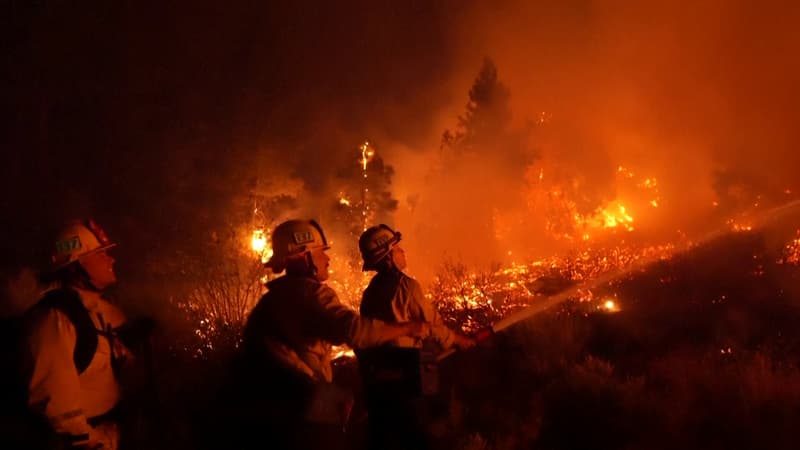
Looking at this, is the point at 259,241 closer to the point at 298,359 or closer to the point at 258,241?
the point at 258,241

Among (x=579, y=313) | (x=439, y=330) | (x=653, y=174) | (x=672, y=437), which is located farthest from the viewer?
(x=653, y=174)

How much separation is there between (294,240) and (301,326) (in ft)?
2.16

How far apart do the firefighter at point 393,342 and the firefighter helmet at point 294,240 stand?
62 cm

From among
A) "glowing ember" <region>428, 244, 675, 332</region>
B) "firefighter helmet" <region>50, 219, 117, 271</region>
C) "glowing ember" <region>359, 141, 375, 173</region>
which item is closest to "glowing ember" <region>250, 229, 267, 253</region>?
"glowing ember" <region>428, 244, 675, 332</region>

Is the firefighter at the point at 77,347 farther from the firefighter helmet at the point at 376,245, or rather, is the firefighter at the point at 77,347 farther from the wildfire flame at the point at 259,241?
the wildfire flame at the point at 259,241

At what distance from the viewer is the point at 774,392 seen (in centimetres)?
512

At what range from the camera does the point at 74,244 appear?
3.54 m

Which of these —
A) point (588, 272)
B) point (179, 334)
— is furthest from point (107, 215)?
point (588, 272)

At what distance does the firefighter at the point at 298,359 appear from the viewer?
3215mm

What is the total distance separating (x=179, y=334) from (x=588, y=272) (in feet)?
31.4

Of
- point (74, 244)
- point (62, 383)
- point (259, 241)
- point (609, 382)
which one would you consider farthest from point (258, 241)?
point (62, 383)

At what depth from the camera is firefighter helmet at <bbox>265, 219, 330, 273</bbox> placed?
147 inches

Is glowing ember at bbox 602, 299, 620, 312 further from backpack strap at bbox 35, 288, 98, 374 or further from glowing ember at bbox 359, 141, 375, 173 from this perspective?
glowing ember at bbox 359, 141, 375, 173

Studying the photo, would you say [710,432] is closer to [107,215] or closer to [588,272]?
[588,272]
